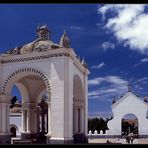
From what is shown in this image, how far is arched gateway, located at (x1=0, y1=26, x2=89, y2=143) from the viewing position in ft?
34.8

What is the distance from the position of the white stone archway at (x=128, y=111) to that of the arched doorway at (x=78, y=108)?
6.21 meters

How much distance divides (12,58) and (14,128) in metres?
8.27

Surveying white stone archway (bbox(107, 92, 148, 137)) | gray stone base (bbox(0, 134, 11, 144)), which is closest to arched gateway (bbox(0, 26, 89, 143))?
gray stone base (bbox(0, 134, 11, 144))

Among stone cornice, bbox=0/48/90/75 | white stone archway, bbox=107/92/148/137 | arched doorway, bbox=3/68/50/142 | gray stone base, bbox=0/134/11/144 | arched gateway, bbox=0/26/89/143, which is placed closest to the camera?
arched gateway, bbox=0/26/89/143

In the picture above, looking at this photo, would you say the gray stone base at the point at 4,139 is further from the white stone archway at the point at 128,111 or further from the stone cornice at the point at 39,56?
the white stone archway at the point at 128,111

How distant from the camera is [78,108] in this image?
1359 centimetres

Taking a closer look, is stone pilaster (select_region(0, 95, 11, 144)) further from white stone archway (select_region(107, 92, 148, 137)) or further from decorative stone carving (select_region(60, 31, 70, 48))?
white stone archway (select_region(107, 92, 148, 137))

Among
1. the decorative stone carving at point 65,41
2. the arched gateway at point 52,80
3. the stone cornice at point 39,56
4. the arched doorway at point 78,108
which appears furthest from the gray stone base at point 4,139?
the decorative stone carving at point 65,41

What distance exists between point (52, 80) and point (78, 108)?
3.10 metres

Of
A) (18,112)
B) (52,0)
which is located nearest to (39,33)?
(18,112)

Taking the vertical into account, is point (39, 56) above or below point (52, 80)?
above

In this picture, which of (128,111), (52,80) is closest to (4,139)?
(52,80)

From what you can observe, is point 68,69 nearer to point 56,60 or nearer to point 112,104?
point 56,60

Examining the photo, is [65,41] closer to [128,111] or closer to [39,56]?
[39,56]
